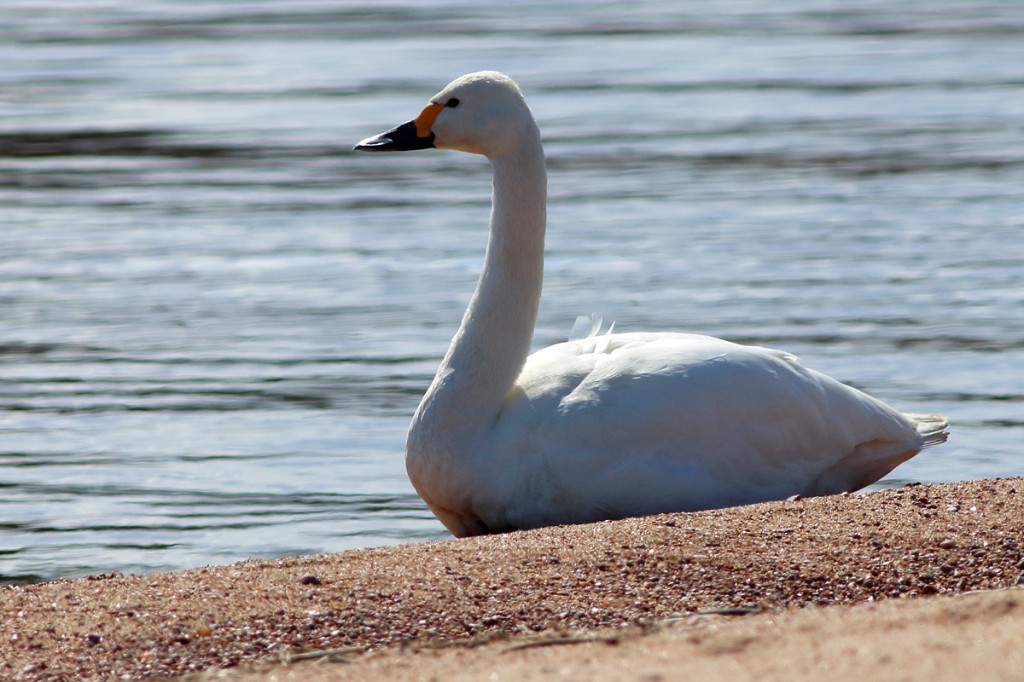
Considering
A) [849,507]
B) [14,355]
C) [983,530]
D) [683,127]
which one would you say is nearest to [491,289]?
[849,507]

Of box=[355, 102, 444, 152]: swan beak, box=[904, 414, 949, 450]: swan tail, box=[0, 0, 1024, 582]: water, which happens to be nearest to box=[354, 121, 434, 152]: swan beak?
box=[355, 102, 444, 152]: swan beak

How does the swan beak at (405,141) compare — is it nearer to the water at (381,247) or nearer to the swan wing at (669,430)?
the swan wing at (669,430)

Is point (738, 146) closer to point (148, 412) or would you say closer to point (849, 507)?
point (148, 412)

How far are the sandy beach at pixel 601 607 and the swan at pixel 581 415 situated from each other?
0.48 meters

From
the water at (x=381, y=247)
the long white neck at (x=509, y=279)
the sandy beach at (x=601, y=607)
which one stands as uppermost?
the long white neck at (x=509, y=279)

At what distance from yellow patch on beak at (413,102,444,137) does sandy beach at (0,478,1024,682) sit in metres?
2.11

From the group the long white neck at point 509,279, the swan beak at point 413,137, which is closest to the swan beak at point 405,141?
the swan beak at point 413,137

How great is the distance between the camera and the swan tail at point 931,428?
7.35 metres

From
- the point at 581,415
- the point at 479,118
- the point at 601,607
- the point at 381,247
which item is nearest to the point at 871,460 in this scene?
the point at 581,415

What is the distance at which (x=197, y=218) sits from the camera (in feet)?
48.7

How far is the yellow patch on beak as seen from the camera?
24.2 feet

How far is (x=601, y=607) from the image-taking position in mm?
5055

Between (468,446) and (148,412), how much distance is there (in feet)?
9.81

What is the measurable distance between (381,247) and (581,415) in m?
7.04
